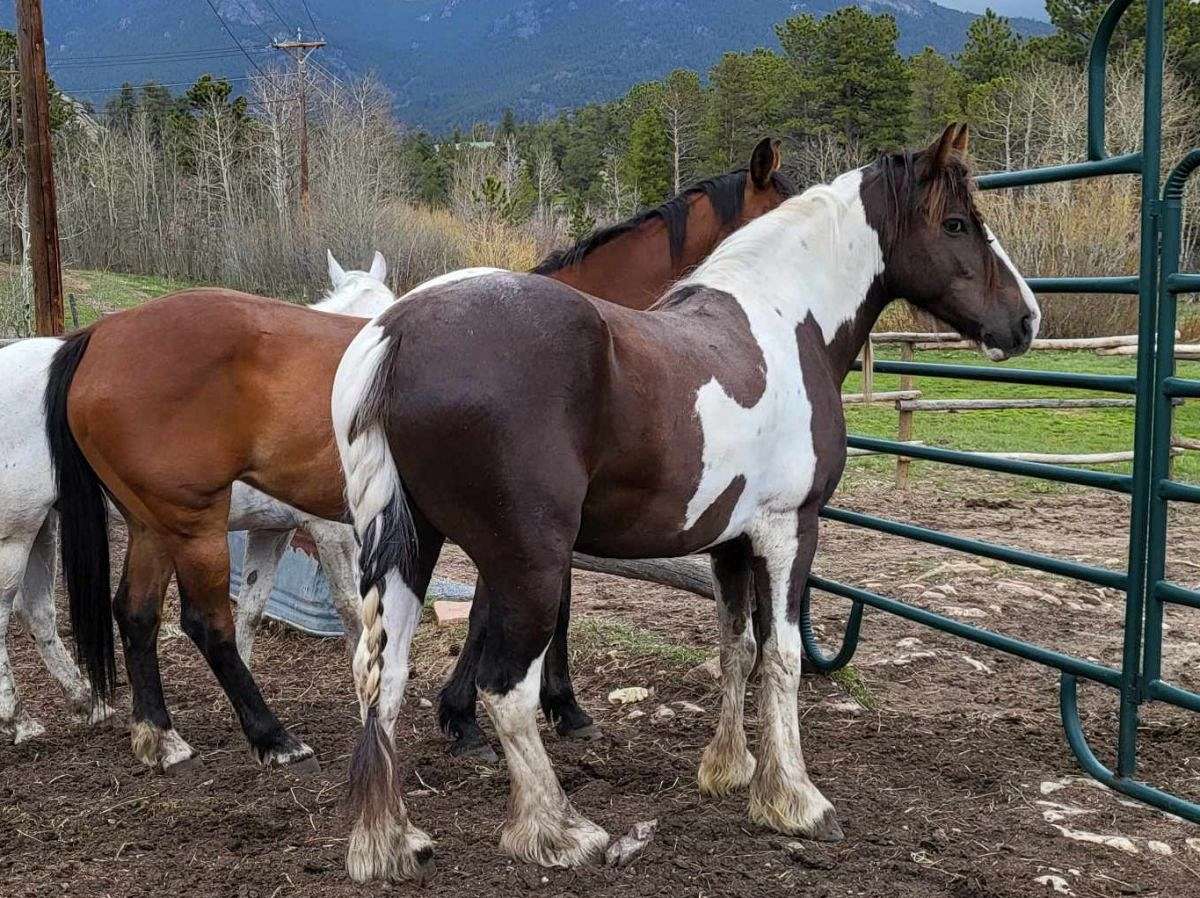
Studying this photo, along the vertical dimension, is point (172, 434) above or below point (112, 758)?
above

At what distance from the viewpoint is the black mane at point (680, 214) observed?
424 cm

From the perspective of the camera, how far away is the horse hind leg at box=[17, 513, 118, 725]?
4250 millimetres

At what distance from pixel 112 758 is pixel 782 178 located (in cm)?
342

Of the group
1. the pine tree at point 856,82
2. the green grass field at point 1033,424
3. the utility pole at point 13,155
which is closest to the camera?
the green grass field at point 1033,424

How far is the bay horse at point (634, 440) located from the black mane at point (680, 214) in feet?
3.29

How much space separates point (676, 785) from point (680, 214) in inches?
88.7

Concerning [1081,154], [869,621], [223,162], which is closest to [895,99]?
[1081,154]

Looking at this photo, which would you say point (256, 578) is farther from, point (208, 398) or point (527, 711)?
point (527, 711)

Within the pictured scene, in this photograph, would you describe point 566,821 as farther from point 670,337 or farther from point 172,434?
point 172,434

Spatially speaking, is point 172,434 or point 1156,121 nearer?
point 1156,121

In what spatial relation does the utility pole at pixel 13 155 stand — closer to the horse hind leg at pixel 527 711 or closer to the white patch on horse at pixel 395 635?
the white patch on horse at pixel 395 635

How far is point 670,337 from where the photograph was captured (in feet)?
9.05

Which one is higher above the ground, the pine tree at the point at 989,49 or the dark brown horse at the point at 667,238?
the pine tree at the point at 989,49

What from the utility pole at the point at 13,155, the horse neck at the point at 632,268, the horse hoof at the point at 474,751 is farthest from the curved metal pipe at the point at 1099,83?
the utility pole at the point at 13,155
